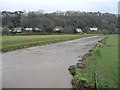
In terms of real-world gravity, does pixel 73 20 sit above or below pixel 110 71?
above

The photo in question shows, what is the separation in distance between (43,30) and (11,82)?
67.2 meters

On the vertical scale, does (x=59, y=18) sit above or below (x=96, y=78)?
above

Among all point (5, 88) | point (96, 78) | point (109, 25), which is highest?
point (109, 25)

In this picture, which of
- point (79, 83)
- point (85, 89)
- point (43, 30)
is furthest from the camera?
point (43, 30)

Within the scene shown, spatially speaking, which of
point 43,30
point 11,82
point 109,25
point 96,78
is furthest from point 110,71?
point 109,25

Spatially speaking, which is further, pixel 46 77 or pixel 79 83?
pixel 46 77

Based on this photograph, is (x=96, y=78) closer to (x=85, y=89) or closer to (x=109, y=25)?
(x=85, y=89)

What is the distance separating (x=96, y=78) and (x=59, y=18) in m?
90.7

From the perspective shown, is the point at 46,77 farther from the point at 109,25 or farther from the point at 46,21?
the point at 109,25

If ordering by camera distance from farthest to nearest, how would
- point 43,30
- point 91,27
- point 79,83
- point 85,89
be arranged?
point 91,27, point 43,30, point 79,83, point 85,89

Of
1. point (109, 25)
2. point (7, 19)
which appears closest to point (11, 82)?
point (7, 19)

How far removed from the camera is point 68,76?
9.12m

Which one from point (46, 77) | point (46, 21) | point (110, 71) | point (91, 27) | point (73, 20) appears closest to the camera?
point (110, 71)

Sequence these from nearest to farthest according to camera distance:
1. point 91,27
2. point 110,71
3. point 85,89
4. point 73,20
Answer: point 85,89 < point 110,71 < point 73,20 < point 91,27
